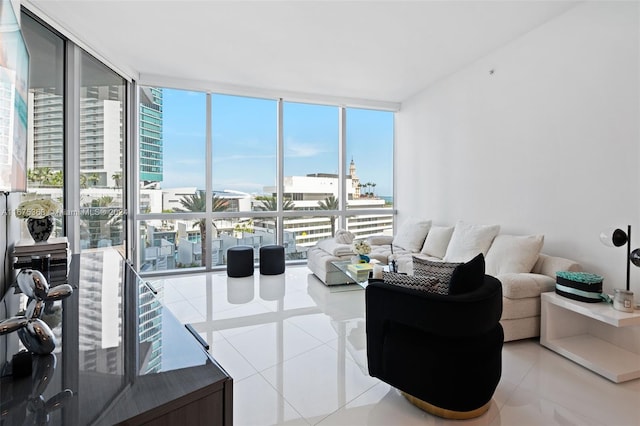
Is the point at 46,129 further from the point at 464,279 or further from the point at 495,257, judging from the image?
the point at 495,257

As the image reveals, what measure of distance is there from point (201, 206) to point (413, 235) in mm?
3413

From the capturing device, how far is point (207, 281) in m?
4.70

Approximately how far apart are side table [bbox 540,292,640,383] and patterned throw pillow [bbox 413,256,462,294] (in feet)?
4.26

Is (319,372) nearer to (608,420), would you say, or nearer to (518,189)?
(608,420)

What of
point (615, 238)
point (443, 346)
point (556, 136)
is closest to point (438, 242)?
point (556, 136)

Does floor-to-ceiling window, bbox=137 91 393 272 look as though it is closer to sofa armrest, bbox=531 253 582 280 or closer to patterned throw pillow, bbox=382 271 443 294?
sofa armrest, bbox=531 253 582 280

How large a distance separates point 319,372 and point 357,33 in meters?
3.40

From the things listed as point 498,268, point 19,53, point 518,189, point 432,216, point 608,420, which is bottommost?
point 608,420

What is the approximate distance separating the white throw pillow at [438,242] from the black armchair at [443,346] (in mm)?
2511

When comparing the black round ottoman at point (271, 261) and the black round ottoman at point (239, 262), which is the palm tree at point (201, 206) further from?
the black round ottoman at point (271, 261)

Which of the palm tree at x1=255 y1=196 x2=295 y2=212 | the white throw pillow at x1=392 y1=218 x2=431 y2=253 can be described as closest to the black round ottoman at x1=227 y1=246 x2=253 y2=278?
the palm tree at x1=255 y1=196 x2=295 y2=212

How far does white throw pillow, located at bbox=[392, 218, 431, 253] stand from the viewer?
4.88 m

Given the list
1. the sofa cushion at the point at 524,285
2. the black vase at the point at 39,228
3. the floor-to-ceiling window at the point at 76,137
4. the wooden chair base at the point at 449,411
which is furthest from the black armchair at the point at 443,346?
the floor-to-ceiling window at the point at 76,137

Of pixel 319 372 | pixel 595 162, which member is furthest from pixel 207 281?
pixel 595 162
